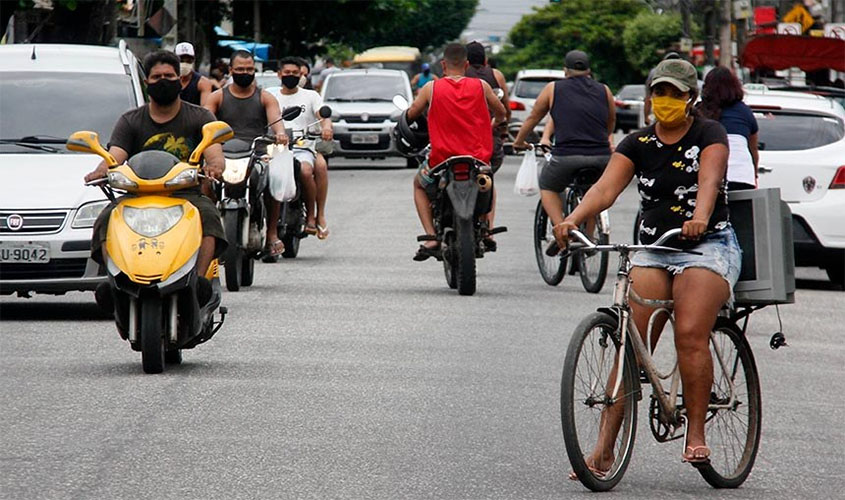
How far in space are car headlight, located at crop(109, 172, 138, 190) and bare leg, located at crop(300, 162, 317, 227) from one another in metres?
6.75

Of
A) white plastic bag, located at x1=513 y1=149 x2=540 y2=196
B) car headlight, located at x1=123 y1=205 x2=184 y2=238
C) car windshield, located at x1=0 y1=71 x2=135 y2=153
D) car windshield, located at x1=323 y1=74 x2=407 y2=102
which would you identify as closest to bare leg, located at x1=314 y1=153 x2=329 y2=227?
white plastic bag, located at x1=513 y1=149 x2=540 y2=196

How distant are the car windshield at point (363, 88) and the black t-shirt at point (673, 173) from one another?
2605 centimetres

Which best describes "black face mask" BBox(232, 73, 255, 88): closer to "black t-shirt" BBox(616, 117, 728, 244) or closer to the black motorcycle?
the black motorcycle

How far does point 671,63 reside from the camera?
7.41 meters

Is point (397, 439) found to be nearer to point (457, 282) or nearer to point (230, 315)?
point (230, 315)

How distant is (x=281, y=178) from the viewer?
1536cm

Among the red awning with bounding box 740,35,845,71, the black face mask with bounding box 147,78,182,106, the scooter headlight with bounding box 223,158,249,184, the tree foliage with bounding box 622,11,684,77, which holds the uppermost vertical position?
the black face mask with bounding box 147,78,182,106

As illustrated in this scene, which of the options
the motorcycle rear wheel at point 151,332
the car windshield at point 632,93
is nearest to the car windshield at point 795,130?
the motorcycle rear wheel at point 151,332

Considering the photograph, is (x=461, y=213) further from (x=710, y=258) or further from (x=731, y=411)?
(x=710, y=258)

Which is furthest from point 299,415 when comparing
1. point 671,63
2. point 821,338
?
point 821,338

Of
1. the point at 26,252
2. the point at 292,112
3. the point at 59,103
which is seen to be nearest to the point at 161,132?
the point at 26,252

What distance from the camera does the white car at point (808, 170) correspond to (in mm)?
16031

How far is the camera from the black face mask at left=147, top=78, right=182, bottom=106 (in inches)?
413

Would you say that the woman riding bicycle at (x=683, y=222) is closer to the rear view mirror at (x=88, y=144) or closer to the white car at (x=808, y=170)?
the rear view mirror at (x=88, y=144)
